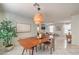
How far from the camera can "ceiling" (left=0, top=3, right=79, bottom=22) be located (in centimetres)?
135

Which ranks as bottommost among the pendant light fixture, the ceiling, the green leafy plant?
the green leafy plant

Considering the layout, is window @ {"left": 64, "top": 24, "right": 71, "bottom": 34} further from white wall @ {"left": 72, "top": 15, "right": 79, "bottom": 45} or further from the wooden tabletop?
the wooden tabletop

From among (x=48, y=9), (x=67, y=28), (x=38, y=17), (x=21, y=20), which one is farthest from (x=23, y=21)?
(x=67, y=28)

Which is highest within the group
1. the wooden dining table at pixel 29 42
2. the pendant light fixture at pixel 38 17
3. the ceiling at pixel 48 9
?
the ceiling at pixel 48 9

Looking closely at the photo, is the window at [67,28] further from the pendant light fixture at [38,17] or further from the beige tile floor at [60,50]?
the pendant light fixture at [38,17]

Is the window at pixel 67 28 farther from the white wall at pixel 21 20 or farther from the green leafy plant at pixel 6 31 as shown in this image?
the green leafy plant at pixel 6 31

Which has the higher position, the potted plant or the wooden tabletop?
the potted plant

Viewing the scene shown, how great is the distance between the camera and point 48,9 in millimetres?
1370

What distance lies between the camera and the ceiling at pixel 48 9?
135 cm

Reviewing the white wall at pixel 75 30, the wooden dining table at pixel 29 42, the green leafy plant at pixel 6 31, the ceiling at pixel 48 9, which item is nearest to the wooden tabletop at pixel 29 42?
the wooden dining table at pixel 29 42

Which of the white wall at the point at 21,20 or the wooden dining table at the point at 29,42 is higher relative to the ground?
the white wall at the point at 21,20

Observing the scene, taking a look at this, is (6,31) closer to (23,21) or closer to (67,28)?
(23,21)

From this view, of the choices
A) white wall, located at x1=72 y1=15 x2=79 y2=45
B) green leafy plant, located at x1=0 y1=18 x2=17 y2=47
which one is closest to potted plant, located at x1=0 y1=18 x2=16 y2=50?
green leafy plant, located at x1=0 y1=18 x2=17 y2=47

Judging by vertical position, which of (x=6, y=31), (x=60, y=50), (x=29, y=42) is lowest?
(x=60, y=50)
